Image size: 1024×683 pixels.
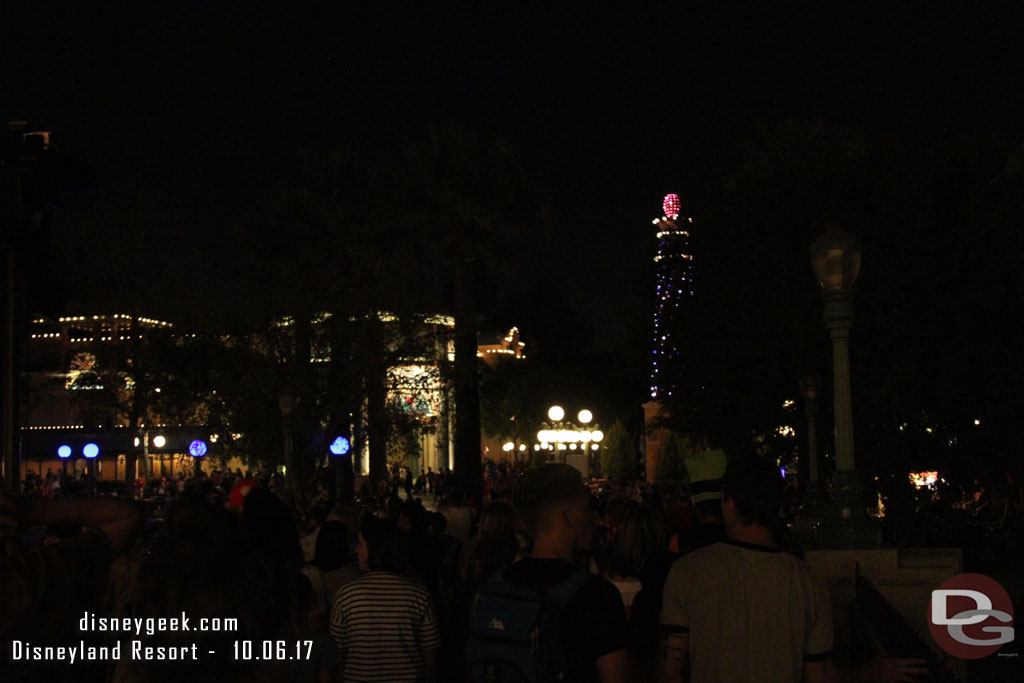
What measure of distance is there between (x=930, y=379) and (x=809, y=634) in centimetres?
2326

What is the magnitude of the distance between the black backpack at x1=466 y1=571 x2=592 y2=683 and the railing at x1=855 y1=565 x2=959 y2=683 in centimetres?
142

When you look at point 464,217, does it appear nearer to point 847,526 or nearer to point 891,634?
point 847,526

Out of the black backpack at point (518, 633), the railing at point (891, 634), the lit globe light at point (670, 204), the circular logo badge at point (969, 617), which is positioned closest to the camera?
the black backpack at point (518, 633)

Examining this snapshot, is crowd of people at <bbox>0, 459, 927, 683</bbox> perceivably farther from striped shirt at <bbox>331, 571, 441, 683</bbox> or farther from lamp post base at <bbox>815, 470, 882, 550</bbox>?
lamp post base at <bbox>815, 470, 882, 550</bbox>

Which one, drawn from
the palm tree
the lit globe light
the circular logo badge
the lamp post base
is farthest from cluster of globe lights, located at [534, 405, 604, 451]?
the lamp post base

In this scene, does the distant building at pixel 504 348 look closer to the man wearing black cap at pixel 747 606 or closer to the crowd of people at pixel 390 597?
the crowd of people at pixel 390 597

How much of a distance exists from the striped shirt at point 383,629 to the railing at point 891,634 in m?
2.27

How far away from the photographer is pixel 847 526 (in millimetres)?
11336

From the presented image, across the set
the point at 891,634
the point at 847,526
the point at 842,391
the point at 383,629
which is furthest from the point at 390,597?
the point at 842,391

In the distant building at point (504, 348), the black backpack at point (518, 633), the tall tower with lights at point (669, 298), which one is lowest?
the black backpack at point (518, 633)

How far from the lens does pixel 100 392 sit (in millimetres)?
40250

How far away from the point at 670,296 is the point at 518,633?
2945 cm

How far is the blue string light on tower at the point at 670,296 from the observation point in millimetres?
32500

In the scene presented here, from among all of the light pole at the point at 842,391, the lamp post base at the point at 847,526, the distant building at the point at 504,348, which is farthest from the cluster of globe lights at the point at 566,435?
the lamp post base at the point at 847,526
